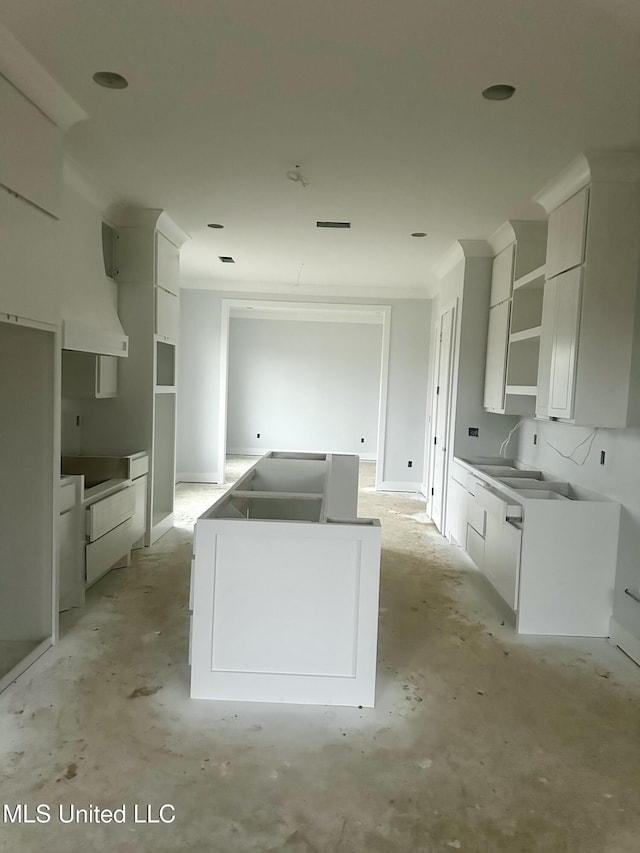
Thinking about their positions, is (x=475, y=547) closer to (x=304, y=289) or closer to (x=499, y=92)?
(x=499, y=92)

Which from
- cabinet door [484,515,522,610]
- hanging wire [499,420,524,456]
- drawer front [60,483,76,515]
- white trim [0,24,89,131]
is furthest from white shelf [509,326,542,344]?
drawer front [60,483,76,515]

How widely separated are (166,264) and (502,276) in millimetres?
2793

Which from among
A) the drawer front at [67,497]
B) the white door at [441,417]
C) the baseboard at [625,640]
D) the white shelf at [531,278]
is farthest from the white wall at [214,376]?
the baseboard at [625,640]

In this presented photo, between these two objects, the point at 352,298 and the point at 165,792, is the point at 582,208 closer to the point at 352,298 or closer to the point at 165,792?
the point at 165,792

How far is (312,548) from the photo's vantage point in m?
2.62

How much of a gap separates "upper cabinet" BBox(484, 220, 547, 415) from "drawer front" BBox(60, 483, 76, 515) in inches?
121

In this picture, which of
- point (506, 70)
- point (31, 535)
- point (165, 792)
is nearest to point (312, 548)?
point (165, 792)

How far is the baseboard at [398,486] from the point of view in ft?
26.2

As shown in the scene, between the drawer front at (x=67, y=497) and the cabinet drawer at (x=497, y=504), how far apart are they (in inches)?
102

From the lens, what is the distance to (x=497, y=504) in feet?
12.8

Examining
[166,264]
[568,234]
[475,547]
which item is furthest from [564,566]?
[166,264]

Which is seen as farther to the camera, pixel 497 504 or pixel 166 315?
pixel 166 315

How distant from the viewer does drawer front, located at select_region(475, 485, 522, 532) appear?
3.71 metres

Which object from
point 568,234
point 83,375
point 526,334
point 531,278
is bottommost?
point 83,375
